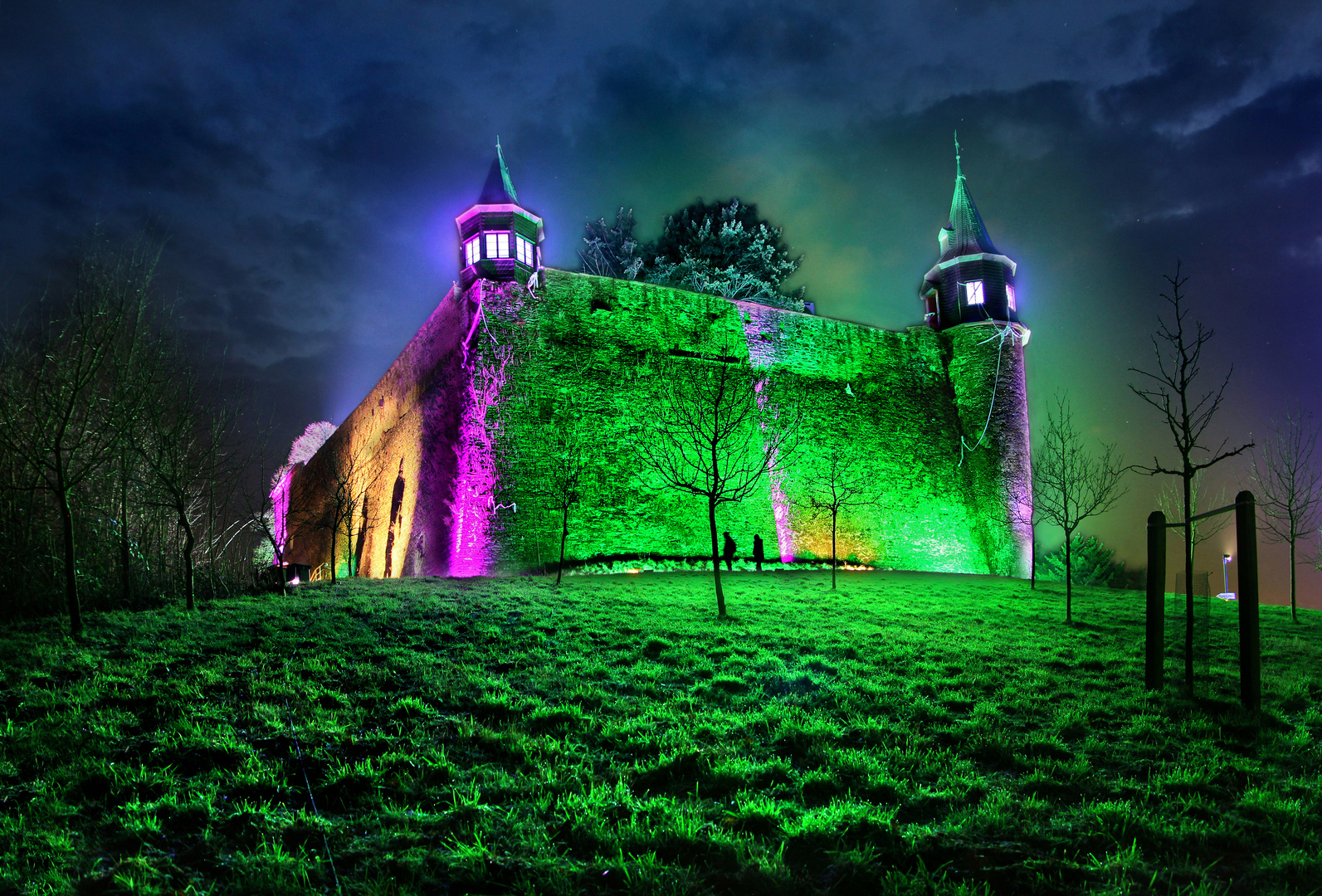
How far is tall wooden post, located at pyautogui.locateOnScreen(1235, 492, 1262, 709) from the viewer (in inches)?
199

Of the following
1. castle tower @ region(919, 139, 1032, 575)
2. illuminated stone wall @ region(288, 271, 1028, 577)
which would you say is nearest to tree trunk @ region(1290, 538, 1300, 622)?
castle tower @ region(919, 139, 1032, 575)

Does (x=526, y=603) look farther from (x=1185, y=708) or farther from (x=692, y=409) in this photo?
(x=692, y=409)

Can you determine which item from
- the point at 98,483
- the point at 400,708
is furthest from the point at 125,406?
the point at 400,708

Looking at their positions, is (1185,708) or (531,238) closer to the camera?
(1185,708)

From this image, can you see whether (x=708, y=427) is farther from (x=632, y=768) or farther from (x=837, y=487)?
(x=632, y=768)

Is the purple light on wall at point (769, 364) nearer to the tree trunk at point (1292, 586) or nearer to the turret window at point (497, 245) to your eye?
the turret window at point (497, 245)

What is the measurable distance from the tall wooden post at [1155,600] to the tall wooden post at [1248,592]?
69cm

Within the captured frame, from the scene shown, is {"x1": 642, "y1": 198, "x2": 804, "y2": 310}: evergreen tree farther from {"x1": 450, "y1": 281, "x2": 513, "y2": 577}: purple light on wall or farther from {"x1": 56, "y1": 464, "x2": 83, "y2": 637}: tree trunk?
{"x1": 56, "y1": 464, "x2": 83, "y2": 637}: tree trunk

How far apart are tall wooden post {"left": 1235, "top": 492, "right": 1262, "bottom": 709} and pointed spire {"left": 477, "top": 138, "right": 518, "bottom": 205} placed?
56.8 feet

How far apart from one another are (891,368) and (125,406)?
66.5ft

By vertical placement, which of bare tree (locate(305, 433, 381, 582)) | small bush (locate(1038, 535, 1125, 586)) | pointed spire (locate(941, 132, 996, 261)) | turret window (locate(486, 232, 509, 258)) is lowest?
small bush (locate(1038, 535, 1125, 586))

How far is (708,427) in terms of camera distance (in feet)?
56.2

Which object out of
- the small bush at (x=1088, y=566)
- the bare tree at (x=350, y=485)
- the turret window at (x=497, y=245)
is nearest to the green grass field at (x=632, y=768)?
the turret window at (x=497, y=245)

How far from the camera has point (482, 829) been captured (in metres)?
3.15
